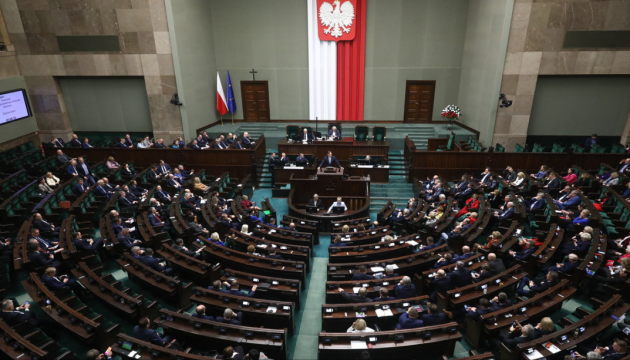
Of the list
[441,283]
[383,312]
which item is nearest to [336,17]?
[441,283]

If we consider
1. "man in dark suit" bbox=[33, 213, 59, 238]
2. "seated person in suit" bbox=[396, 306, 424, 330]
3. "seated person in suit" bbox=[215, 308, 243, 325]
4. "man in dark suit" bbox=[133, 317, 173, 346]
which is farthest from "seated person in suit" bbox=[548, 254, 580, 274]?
"man in dark suit" bbox=[33, 213, 59, 238]

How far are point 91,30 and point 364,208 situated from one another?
13.5 m

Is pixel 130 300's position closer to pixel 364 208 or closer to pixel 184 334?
pixel 184 334

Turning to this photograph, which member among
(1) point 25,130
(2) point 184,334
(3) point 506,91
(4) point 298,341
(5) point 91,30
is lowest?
(4) point 298,341

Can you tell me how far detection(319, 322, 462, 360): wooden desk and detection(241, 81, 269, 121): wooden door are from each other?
15176 mm

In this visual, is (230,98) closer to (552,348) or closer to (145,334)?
(145,334)

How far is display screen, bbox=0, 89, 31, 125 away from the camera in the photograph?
1465 centimetres

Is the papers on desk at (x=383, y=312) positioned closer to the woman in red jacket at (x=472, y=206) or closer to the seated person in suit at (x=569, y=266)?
the seated person in suit at (x=569, y=266)

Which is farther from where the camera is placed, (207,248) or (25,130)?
(25,130)

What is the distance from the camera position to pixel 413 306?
6016 millimetres

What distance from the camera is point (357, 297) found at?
6.36 meters

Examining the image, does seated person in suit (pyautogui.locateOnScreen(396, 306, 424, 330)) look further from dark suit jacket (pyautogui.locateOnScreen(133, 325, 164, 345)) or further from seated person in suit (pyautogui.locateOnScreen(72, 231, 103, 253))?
seated person in suit (pyautogui.locateOnScreen(72, 231, 103, 253))

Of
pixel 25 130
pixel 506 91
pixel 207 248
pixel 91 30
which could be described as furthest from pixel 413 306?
pixel 25 130

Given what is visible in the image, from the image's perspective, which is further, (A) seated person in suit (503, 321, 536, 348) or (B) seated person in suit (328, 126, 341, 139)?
(B) seated person in suit (328, 126, 341, 139)
